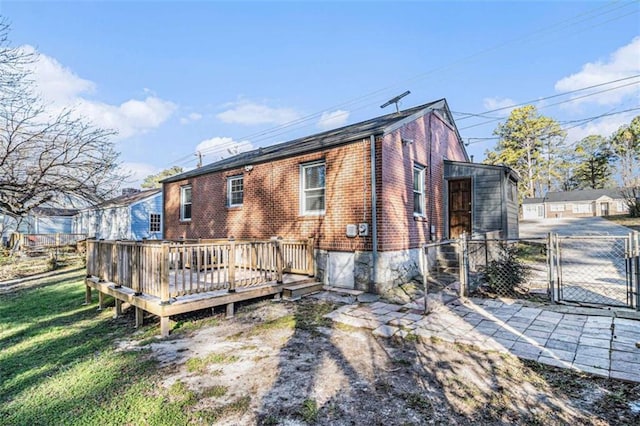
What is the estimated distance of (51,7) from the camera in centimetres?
762

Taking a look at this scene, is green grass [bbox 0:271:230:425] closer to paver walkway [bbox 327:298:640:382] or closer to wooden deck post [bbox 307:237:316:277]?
paver walkway [bbox 327:298:640:382]

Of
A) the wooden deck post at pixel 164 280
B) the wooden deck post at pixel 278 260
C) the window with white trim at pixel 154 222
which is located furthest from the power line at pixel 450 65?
the wooden deck post at pixel 164 280

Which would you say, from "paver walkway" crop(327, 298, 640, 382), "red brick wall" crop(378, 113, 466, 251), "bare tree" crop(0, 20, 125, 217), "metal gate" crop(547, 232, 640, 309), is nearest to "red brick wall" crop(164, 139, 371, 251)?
"red brick wall" crop(378, 113, 466, 251)

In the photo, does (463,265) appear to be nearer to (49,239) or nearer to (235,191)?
(235,191)

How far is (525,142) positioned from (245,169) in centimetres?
3440

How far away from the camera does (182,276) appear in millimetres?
5457

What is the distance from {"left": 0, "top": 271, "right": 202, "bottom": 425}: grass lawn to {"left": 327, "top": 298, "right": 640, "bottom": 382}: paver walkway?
293 centimetres

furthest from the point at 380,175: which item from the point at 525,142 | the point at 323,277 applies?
the point at 525,142

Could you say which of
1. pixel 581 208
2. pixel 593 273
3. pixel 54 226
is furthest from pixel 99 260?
pixel 581 208

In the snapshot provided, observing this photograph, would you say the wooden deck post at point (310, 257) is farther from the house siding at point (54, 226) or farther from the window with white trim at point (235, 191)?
the house siding at point (54, 226)

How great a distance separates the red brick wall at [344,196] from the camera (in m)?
7.18

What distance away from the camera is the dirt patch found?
252cm

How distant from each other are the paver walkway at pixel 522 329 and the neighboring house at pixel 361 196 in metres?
1.58

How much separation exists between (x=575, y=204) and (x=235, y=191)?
48354 millimetres
